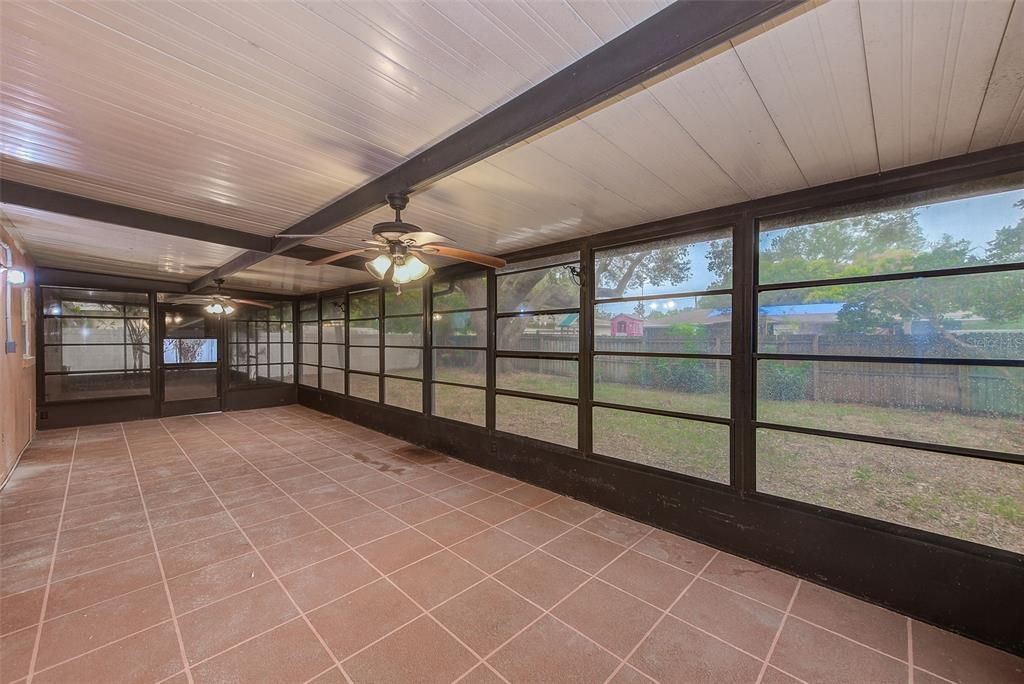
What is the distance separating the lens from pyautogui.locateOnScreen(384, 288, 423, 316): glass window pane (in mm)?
5462

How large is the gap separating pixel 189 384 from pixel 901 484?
9539mm

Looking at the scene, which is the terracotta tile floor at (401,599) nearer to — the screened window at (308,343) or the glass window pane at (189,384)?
the glass window pane at (189,384)

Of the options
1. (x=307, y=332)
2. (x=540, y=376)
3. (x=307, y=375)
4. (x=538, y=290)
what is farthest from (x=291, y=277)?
(x=540, y=376)

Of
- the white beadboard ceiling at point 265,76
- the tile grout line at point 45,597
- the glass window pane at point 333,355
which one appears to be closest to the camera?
the white beadboard ceiling at point 265,76

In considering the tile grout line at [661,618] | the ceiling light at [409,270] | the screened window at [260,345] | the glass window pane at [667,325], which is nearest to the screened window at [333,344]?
the screened window at [260,345]

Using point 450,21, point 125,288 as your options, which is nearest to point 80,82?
point 450,21

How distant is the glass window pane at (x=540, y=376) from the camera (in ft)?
12.2

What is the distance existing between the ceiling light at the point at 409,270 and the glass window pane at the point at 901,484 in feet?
8.14

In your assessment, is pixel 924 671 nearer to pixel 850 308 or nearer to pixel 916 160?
pixel 850 308

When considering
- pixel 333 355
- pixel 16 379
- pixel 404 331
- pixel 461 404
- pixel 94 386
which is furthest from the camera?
pixel 333 355

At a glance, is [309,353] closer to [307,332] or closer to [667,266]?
[307,332]

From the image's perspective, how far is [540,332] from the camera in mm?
3982

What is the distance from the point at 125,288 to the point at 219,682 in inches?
297

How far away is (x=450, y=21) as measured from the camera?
3.79 feet
